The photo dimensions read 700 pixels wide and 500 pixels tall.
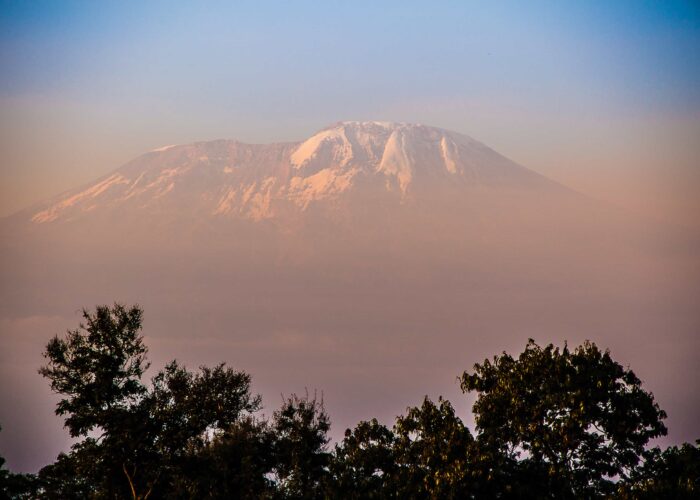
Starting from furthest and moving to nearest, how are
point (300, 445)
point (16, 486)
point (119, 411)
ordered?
point (16, 486), point (300, 445), point (119, 411)

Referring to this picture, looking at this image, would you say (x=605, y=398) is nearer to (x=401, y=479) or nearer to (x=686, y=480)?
(x=686, y=480)

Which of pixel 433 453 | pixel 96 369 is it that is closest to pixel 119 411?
pixel 96 369

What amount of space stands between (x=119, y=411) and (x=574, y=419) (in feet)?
92.7

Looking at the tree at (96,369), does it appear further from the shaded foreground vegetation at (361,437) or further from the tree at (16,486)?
the tree at (16,486)

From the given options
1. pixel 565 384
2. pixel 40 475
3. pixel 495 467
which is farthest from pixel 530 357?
pixel 40 475

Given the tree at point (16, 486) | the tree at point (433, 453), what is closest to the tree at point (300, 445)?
the tree at point (433, 453)

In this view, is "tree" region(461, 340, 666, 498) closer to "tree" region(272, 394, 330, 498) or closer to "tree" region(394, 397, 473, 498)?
"tree" region(394, 397, 473, 498)

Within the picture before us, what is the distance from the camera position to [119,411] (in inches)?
2982

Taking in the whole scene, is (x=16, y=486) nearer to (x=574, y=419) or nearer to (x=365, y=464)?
(x=365, y=464)

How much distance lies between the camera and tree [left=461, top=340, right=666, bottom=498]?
220ft

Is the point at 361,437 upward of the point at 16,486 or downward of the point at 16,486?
downward

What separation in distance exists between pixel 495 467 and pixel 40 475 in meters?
44.8

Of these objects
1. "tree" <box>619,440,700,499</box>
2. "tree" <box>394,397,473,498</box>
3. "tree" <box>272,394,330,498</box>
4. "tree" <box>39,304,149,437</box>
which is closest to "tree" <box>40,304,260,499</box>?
"tree" <box>39,304,149,437</box>

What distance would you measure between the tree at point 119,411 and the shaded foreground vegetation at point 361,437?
9cm
